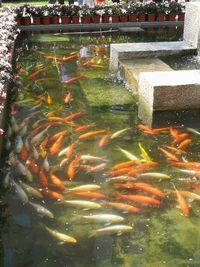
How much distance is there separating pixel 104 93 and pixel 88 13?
785 centimetres

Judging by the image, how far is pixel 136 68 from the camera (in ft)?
31.0

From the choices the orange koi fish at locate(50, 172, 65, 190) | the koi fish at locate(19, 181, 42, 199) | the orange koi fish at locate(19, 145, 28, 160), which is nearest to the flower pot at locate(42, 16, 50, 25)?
the orange koi fish at locate(19, 145, 28, 160)

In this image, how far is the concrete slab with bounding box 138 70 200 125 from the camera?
746 centimetres

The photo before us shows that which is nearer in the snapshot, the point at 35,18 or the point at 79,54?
the point at 79,54

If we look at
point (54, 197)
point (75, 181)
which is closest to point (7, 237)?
point (54, 197)

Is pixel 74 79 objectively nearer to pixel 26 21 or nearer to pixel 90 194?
pixel 90 194

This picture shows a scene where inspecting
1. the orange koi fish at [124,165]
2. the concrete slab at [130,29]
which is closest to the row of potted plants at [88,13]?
the concrete slab at [130,29]

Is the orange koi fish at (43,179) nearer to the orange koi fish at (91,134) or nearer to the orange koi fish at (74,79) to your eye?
the orange koi fish at (91,134)

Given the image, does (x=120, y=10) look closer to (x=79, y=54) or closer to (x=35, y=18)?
(x=35, y=18)

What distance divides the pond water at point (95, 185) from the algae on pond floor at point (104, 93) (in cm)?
2

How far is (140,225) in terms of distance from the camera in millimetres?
4879

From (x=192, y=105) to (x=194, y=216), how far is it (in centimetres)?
312

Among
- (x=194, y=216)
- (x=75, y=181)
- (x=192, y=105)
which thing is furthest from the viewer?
(x=192, y=105)

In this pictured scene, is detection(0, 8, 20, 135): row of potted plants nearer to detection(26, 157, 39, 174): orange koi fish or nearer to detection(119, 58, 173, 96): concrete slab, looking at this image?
detection(26, 157, 39, 174): orange koi fish
